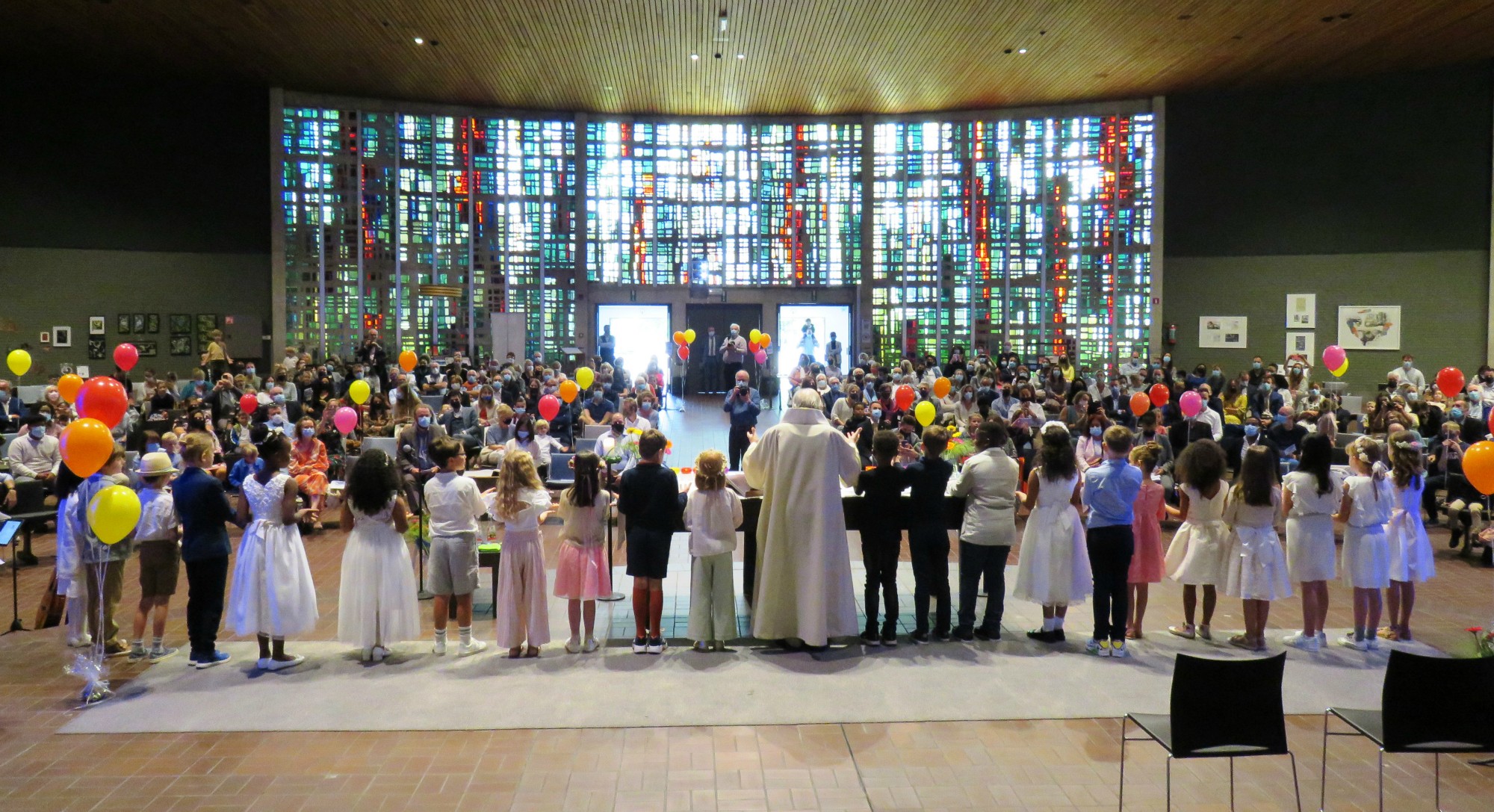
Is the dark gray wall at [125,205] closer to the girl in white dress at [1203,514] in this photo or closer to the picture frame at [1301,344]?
the girl in white dress at [1203,514]

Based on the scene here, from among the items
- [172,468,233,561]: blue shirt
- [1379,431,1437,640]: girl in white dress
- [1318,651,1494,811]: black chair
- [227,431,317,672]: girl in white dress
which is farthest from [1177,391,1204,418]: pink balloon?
[172,468,233,561]: blue shirt

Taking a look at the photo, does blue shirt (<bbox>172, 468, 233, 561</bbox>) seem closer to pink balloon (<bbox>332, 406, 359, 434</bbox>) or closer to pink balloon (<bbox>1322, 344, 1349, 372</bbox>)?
pink balloon (<bbox>332, 406, 359, 434</bbox>)

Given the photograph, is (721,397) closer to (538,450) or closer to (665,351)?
(665,351)

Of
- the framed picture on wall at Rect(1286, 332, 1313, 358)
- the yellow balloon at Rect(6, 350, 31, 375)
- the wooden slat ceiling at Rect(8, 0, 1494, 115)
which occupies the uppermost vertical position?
the wooden slat ceiling at Rect(8, 0, 1494, 115)

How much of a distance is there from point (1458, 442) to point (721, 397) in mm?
14549

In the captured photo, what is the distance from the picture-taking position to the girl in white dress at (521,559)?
20.9ft

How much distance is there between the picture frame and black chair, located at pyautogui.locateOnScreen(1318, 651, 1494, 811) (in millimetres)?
21106

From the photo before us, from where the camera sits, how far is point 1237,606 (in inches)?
311

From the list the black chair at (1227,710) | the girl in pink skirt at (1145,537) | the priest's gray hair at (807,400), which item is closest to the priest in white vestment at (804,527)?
the priest's gray hair at (807,400)

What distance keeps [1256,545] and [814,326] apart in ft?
63.1

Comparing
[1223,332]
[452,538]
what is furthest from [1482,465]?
[1223,332]

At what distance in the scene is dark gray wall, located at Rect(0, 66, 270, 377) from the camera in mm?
20484

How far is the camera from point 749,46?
1870 cm

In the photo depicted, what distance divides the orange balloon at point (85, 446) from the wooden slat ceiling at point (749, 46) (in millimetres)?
11666
